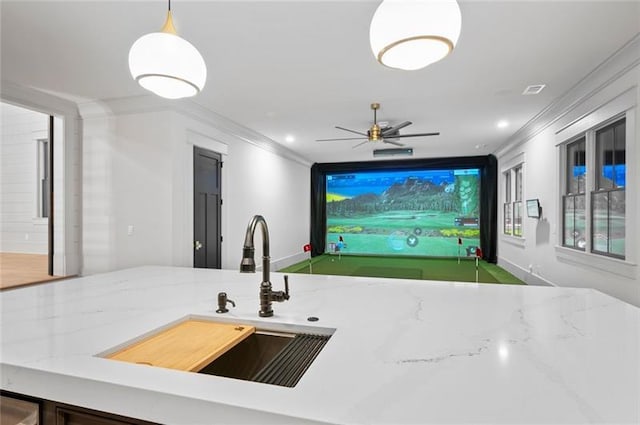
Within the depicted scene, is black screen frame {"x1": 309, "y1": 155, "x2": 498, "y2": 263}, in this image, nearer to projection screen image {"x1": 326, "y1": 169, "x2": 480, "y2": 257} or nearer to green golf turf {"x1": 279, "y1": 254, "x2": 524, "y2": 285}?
projection screen image {"x1": 326, "y1": 169, "x2": 480, "y2": 257}

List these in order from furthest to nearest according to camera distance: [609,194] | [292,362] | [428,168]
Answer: [428,168] → [609,194] → [292,362]

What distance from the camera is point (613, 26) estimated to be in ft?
8.20

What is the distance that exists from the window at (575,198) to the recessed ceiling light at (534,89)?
0.82 m

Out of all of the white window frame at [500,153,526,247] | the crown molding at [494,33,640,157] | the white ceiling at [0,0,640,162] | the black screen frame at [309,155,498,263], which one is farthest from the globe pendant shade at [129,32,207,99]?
the black screen frame at [309,155,498,263]

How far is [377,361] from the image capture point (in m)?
0.90

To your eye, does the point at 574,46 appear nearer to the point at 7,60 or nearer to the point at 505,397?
the point at 505,397

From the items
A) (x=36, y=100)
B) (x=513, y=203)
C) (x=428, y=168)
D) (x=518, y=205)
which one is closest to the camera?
(x=36, y=100)

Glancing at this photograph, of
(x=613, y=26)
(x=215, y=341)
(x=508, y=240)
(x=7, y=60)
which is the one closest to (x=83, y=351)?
(x=215, y=341)

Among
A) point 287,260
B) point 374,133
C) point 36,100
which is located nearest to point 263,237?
point 374,133

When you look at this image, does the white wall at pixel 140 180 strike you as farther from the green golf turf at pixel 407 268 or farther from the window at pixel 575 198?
the window at pixel 575 198

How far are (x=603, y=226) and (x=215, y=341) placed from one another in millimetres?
4059

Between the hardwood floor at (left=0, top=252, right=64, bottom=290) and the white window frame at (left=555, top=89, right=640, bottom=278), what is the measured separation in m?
6.28

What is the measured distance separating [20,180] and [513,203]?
1009cm

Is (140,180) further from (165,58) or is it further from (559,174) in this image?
(559,174)
